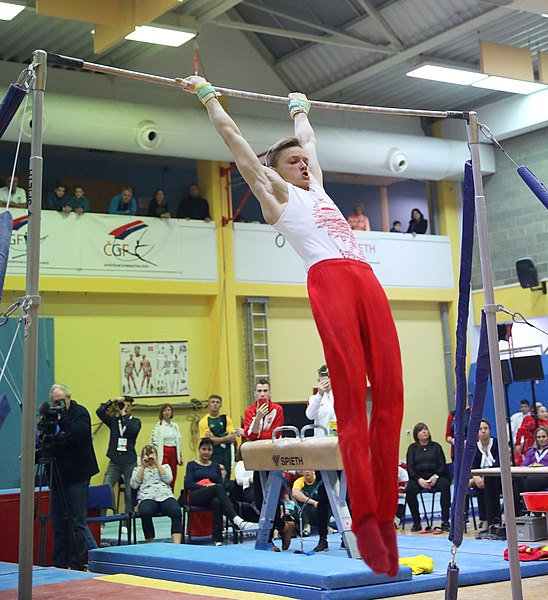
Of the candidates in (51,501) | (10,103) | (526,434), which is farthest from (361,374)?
(526,434)

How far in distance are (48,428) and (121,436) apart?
3.19 meters

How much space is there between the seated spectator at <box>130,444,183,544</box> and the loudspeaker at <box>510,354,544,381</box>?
4.47 meters

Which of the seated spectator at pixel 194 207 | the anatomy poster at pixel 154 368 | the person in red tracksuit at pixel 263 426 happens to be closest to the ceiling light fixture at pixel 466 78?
the seated spectator at pixel 194 207

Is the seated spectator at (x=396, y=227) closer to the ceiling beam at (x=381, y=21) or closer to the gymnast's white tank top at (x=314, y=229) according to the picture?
the ceiling beam at (x=381, y=21)

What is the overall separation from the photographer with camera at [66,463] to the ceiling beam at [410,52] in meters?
8.45

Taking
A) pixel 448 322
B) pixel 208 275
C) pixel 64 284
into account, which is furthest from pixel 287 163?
pixel 448 322

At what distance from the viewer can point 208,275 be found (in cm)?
1441

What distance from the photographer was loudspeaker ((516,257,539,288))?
1571 centimetres

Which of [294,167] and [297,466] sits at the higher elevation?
[294,167]

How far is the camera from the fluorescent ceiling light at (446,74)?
1432cm

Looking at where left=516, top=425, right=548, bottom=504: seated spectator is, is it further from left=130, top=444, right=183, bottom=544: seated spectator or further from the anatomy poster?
the anatomy poster

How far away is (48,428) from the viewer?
8102 millimetres

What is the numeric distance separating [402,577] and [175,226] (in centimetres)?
849

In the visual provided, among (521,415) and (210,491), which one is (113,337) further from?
(521,415)
